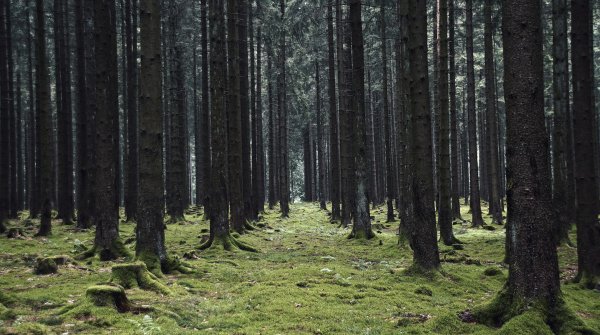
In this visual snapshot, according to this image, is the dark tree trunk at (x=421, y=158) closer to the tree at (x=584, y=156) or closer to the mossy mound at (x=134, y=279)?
the tree at (x=584, y=156)

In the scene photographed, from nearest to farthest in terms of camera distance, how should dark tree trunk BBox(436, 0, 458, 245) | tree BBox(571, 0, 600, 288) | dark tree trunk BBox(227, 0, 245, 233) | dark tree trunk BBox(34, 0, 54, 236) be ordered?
tree BBox(571, 0, 600, 288), dark tree trunk BBox(436, 0, 458, 245), dark tree trunk BBox(34, 0, 54, 236), dark tree trunk BBox(227, 0, 245, 233)

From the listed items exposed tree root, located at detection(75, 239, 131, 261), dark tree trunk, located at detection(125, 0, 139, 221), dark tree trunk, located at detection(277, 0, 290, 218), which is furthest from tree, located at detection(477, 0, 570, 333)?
dark tree trunk, located at detection(277, 0, 290, 218)

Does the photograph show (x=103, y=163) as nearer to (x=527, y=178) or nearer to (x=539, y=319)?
(x=527, y=178)

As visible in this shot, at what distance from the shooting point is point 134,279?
8492mm

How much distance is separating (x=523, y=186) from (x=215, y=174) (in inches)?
438

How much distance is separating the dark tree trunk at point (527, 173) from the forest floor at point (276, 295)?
1.96ft

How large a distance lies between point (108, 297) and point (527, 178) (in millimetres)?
5775

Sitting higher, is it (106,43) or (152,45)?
(106,43)

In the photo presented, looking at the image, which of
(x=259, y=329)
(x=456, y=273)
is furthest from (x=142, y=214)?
(x=456, y=273)

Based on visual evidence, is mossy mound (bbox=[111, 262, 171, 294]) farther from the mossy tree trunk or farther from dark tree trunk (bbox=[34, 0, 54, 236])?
dark tree trunk (bbox=[34, 0, 54, 236])

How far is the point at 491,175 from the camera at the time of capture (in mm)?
22000

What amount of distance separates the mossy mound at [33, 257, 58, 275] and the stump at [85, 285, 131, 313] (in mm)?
3852

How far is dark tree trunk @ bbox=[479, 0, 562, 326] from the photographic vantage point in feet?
20.0

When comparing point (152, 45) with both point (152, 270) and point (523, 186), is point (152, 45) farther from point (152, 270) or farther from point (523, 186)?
point (523, 186)
